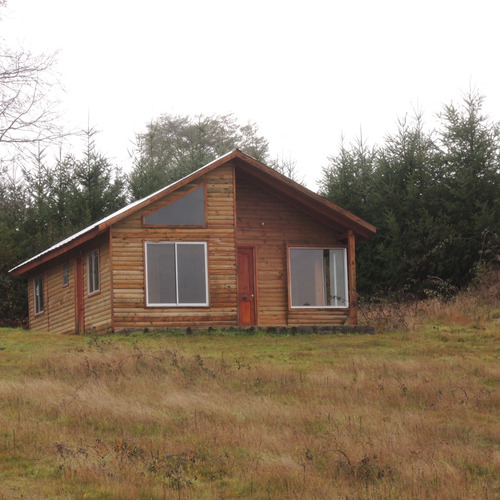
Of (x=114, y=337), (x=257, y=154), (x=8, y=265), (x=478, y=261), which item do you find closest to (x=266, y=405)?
(x=114, y=337)

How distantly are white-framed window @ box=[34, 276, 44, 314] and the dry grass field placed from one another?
11739 millimetres

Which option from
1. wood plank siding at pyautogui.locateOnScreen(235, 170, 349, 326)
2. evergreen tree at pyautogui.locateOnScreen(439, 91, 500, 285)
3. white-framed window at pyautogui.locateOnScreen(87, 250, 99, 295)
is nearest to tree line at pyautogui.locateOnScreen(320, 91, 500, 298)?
evergreen tree at pyautogui.locateOnScreen(439, 91, 500, 285)

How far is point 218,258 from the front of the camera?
2331cm

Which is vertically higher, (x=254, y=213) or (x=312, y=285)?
(x=254, y=213)

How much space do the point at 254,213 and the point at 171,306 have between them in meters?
3.79

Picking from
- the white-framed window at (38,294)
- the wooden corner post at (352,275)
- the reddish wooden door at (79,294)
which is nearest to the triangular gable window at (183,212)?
the reddish wooden door at (79,294)

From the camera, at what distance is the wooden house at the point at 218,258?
74.2 feet

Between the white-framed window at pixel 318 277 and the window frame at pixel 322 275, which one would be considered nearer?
the window frame at pixel 322 275

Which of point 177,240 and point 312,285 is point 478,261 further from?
point 177,240

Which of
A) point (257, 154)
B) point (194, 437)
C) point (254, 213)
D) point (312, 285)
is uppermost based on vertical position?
point (257, 154)

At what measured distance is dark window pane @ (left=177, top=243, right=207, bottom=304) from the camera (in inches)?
902

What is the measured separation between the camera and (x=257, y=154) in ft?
149

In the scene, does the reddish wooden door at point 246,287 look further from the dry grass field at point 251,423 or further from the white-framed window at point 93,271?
the dry grass field at point 251,423

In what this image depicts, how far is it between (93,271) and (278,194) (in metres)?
5.74
